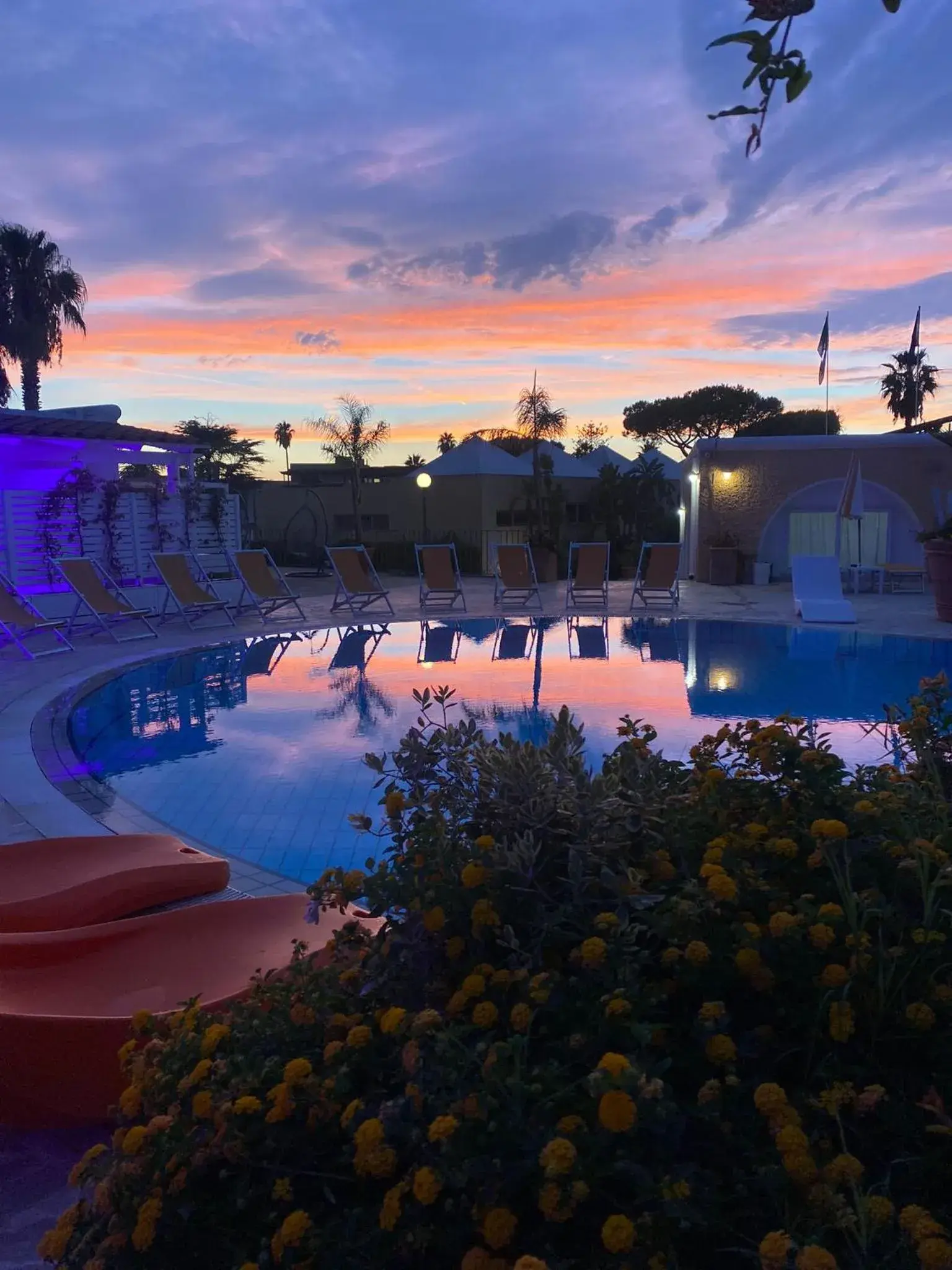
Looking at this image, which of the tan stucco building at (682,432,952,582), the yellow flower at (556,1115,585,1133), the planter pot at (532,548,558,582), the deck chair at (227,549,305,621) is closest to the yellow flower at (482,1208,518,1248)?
the yellow flower at (556,1115,585,1133)

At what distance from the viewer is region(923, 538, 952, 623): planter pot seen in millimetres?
10469

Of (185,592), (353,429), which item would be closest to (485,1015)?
(185,592)

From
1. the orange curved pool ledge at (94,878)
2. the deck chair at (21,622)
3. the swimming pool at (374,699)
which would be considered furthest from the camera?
the deck chair at (21,622)

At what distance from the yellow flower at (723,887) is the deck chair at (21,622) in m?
8.75

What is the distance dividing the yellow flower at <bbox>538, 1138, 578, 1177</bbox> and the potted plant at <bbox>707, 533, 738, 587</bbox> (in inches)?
619

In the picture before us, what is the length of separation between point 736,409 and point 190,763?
106ft

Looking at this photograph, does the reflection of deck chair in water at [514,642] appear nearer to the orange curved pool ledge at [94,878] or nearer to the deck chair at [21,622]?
the deck chair at [21,622]

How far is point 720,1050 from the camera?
1154mm

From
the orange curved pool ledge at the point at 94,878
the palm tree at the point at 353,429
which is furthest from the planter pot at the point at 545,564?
the orange curved pool ledge at the point at 94,878

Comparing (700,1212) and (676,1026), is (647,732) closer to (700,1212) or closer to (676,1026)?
(676,1026)

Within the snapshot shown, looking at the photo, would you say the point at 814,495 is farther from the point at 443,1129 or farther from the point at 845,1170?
the point at 443,1129

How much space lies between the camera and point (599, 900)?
131 centimetres

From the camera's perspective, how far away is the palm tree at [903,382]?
29219 mm

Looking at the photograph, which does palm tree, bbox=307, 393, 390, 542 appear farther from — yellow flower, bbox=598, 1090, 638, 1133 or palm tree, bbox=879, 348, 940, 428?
yellow flower, bbox=598, 1090, 638, 1133
